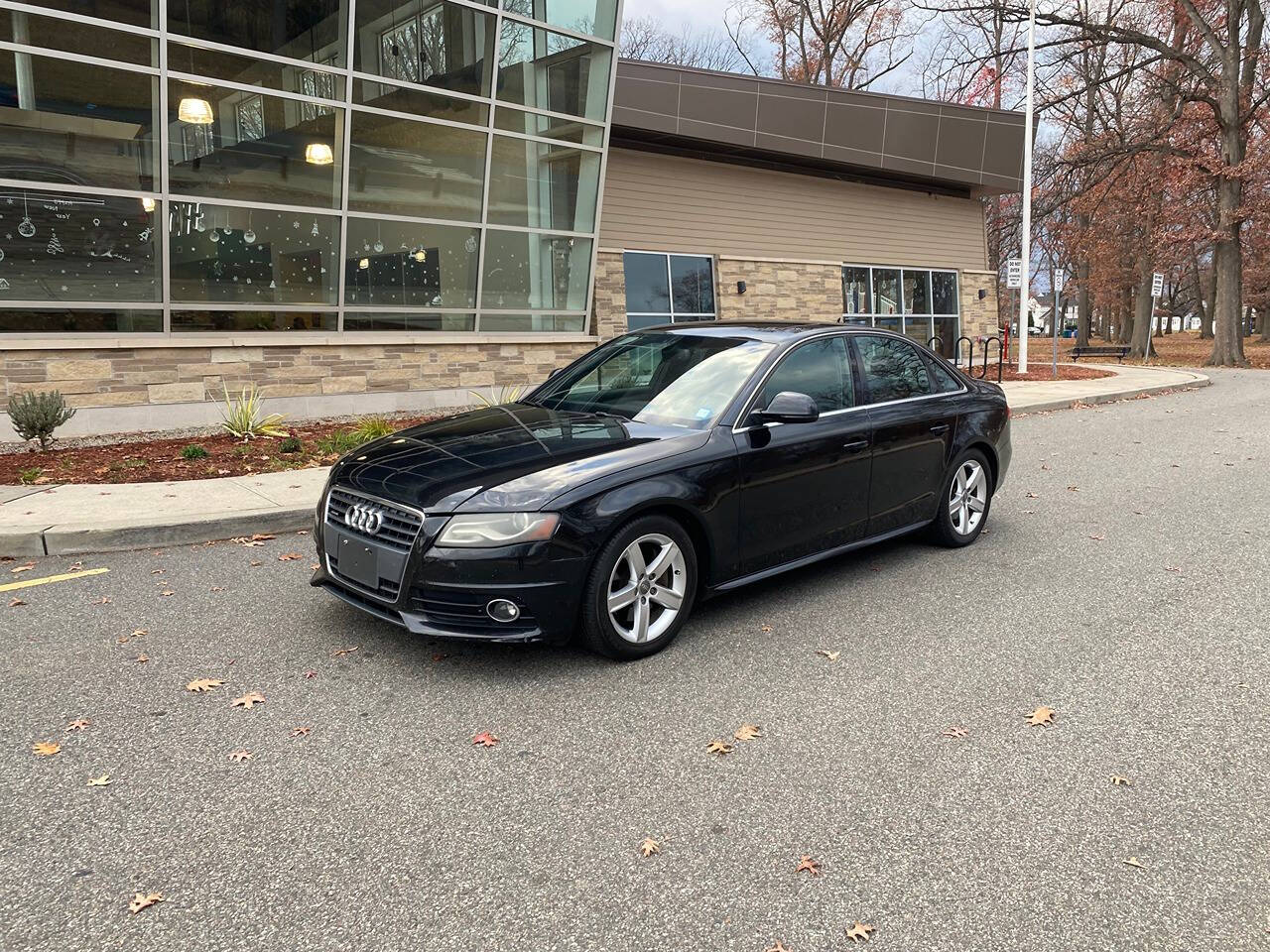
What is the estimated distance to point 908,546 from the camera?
6422 millimetres

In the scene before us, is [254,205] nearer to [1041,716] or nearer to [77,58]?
[77,58]

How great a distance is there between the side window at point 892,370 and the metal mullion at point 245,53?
9.86 metres

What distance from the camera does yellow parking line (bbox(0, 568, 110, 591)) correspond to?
546 centimetres

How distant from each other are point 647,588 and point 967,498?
10.5 feet

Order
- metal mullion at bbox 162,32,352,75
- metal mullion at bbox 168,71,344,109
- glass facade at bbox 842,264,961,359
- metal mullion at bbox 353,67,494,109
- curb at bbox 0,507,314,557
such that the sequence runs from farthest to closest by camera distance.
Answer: glass facade at bbox 842,264,961,359 < metal mullion at bbox 353,67,494,109 < metal mullion at bbox 168,71,344,109 < metal mullion at bbox 162,32,352,75 < curb at bbox 0,507,314,557

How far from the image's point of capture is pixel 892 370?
588 cm

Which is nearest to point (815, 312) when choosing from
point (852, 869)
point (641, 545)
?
point (641, 545)

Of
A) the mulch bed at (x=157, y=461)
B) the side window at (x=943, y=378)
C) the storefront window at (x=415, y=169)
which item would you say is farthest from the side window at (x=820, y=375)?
the storefront window at (x=415, y=169)

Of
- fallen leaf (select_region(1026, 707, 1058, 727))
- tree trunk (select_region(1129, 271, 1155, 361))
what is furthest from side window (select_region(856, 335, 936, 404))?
tree trunk (select_region(1129, 271, 1155, 361))

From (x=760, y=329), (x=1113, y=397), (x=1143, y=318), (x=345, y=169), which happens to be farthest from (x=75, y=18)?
(x=1143, y=318)

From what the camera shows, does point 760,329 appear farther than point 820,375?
Yes

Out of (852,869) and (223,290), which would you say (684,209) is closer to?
(223,290)

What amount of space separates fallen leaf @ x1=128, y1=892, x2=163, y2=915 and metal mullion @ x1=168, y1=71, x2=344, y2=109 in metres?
11.4

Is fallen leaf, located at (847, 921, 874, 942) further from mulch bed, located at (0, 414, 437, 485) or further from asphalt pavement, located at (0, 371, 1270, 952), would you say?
mulch bed, located at (0, 414, 437, 485)
